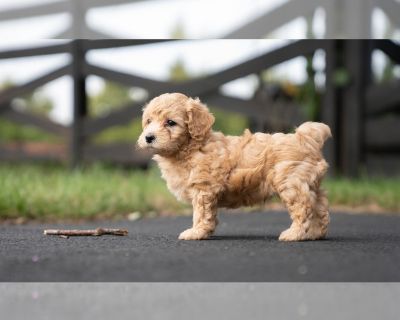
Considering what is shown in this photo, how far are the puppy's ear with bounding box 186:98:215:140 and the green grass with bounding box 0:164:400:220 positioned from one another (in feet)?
6.63

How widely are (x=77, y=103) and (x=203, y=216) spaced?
5.55 metres

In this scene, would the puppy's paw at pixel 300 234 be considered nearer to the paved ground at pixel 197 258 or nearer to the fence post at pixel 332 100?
the paved ground at pixel 197 258

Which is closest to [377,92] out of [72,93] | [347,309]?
[72,93]

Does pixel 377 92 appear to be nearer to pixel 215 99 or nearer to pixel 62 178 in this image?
pixel 215 99

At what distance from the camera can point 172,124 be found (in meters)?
3.18

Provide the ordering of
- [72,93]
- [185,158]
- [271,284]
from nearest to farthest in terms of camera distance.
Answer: [271,284]
[185,158]
[72,93]

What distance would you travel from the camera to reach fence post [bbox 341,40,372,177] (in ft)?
25.5

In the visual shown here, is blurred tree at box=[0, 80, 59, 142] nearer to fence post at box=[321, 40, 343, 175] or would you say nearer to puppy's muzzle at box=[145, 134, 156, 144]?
fence post at box=[321, 40, 343, 175]

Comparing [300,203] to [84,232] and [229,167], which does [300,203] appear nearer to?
[229,167]

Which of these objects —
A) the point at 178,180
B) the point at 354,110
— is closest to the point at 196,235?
the point at 178,180

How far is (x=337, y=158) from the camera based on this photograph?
25.8ft

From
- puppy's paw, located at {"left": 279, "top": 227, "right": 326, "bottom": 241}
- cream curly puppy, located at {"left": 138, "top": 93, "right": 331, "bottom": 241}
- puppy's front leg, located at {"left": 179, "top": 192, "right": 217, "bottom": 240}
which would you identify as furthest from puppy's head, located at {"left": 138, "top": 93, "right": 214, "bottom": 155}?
puppy's paw, located at {"left": 279, "top": 227, "right": 326, "bottom": 241}

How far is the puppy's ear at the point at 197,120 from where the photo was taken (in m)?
3.23

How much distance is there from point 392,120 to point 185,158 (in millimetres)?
5286
